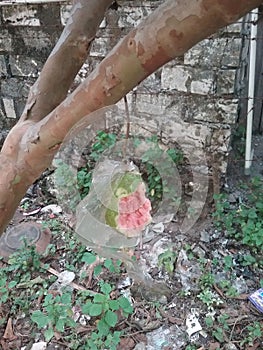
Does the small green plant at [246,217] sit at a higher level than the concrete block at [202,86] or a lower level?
lower

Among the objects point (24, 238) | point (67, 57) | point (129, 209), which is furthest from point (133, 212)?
point (24, 238)

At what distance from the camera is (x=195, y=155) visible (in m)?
2.16

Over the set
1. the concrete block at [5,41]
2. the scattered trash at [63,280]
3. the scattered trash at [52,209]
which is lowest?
the scattered trash at [63,280]

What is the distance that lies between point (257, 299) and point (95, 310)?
705 mm

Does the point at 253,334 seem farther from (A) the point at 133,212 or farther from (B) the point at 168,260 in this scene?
(A) the point at 133,212

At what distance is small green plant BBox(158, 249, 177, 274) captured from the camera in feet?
6.03

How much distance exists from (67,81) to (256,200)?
1462mm

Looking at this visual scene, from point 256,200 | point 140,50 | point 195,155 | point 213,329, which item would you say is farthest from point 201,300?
point 140,50

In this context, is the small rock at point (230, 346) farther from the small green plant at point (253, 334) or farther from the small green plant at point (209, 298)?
the small green plant at point (209, 298)

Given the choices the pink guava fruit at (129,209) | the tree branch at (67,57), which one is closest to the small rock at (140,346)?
the pink guava fruit at (129,209)

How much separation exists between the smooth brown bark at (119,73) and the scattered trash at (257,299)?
1.15 metres

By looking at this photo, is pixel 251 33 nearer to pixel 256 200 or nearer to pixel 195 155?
pixel 195 155

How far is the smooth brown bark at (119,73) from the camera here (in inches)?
20.2

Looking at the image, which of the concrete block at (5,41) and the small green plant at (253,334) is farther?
the concrete block at (5,41)
